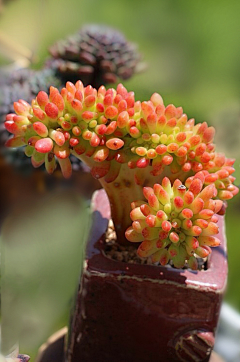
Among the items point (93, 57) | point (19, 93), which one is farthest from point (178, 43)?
point (19, 93)

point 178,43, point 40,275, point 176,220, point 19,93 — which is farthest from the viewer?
point 178,43

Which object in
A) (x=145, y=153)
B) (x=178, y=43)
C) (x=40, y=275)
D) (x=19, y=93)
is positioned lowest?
(x=40, y=275)

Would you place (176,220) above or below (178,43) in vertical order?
below

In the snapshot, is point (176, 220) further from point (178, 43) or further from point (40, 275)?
point (178, 43)

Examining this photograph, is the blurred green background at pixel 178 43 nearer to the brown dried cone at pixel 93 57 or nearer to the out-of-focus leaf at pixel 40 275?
the brown dried cone at pixel 93 57

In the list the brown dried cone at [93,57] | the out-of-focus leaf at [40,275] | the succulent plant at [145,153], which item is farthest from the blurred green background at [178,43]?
the succulent plant at [145,153]

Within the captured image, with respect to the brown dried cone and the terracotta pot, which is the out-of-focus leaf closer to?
the terracotta pot
